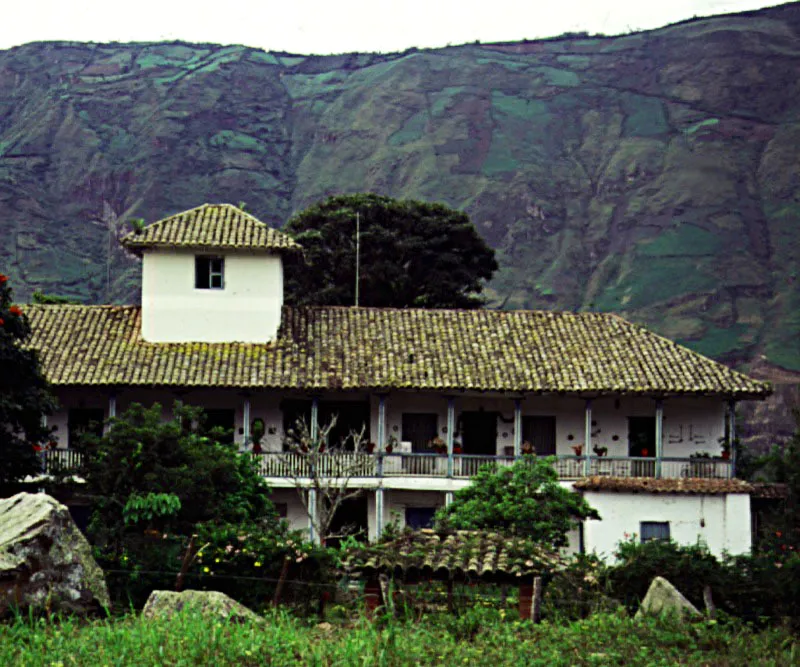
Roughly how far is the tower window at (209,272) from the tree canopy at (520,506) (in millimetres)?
9941

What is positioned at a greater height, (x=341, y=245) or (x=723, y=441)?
(x=341, y=245)

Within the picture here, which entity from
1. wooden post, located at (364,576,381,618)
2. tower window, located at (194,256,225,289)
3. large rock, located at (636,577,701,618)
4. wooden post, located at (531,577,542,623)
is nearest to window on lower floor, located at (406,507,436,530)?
tower window, located at (194,256,225,289)

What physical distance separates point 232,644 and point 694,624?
6374mm

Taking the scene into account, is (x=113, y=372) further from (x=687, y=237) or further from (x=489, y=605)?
(x=687, y=237)

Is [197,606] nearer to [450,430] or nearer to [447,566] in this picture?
[447,566]

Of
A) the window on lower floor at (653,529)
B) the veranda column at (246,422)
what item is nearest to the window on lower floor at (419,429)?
the veranda column at (246,422)

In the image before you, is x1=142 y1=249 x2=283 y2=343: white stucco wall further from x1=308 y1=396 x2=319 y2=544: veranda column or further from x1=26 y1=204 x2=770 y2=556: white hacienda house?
x1=308 y1=396 x2=319 y2=544: veranda column

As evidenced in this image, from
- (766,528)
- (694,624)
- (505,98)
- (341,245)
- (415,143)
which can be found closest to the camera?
(694,624)

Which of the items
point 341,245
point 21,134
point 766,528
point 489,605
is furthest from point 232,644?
point 21,134

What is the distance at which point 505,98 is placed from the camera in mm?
133000

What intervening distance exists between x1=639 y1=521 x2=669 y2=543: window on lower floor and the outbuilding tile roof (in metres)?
3.22

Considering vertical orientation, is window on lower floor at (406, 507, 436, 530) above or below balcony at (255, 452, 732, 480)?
below

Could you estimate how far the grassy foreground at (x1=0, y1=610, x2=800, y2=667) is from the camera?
43.4 ft

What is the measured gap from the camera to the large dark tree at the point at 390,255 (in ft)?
163
